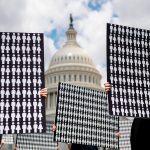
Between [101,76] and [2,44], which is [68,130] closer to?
[2,44]

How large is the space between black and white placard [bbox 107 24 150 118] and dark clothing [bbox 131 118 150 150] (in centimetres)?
1079

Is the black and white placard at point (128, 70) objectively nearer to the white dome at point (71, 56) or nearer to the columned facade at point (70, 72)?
the columned facade at point (70, 72)

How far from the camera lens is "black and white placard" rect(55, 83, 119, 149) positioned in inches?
732

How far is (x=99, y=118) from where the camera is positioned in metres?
21.3

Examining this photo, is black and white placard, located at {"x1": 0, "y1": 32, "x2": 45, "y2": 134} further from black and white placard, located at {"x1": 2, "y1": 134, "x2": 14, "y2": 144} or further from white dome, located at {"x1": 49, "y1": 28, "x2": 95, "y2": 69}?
white dome, located at {"x1": 49, "y1": 28, "x2": 95, "y2": 69}

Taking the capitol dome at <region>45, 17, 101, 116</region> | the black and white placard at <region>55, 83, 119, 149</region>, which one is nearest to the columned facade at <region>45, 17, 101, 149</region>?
the capitol dome at <region>45, 17, 101, 116</region>

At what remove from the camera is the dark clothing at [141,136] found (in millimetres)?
2513

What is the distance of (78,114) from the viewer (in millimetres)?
19266

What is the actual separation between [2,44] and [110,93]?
530cm

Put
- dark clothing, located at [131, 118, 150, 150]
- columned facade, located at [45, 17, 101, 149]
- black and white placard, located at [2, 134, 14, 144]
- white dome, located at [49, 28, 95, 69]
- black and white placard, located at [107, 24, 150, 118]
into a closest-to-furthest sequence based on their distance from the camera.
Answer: dark clothing, located at [131, 118, 150, 150] < black and white placard, located at [107, 24, 150, 118] < black and white placard, located at [2, 134, 14, 144] < columned facade, located at [45, 17, 101, 149] < white dome, located at [49, 28, 95, 69]

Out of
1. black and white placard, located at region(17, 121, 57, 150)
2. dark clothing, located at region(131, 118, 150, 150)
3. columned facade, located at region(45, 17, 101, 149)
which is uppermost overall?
columned facade, located at region(45, 17, 101, 149)

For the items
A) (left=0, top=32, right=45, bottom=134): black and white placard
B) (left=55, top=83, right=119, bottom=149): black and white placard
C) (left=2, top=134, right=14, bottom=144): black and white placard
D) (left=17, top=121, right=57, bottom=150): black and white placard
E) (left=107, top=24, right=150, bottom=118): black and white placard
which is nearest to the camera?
(left=0, top=32, right=45, bottom=134): black and white placard

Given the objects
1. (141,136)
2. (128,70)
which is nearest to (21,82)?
(128,70)

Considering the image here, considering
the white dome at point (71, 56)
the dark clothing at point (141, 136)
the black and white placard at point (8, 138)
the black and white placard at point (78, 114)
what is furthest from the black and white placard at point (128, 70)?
the white dome at point (71, 56)
